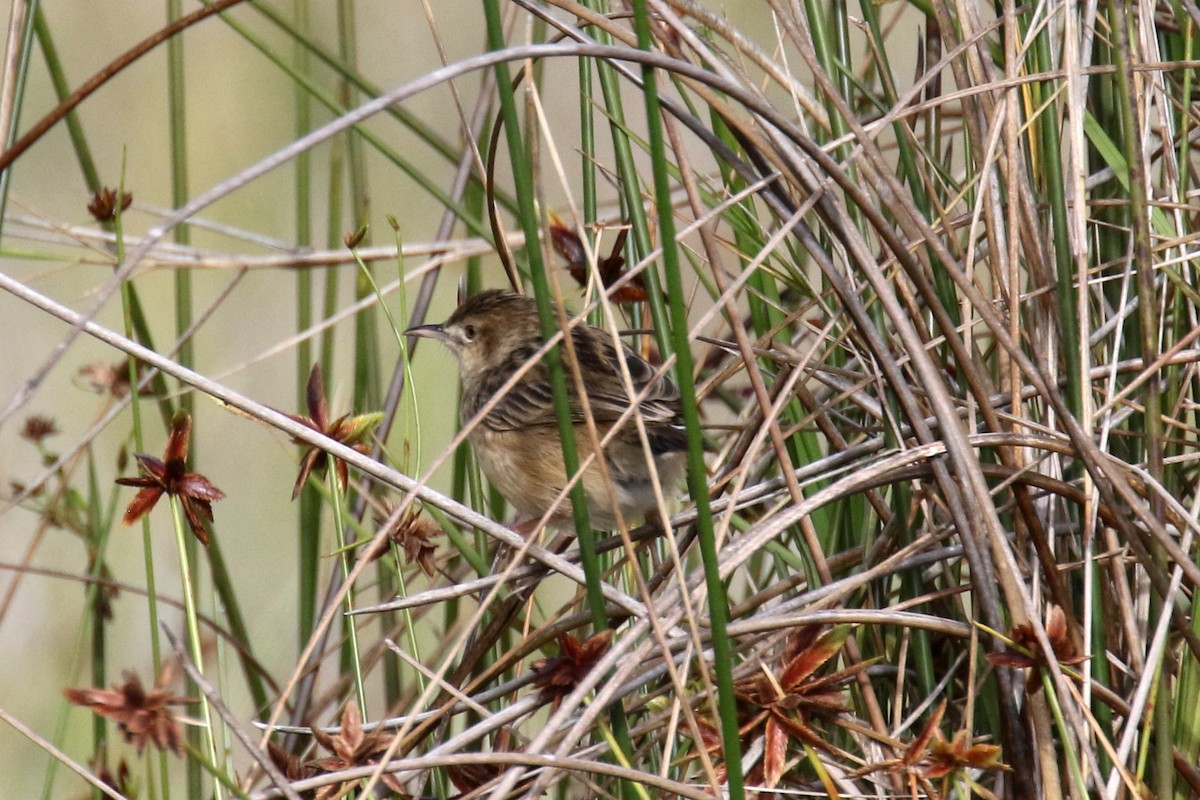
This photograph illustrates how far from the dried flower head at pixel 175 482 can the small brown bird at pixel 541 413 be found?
53.0 inches

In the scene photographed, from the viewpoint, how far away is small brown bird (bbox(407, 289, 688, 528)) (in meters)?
3.53

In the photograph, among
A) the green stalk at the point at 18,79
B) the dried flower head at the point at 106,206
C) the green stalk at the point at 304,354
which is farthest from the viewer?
the green stalk at the point at 304,354

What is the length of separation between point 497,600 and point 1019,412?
1.42 meters

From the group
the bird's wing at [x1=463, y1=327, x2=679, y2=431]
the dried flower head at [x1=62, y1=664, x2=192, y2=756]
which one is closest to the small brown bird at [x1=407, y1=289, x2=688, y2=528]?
the bird's wing at [x1=463, y1=327, x2=679, y2=431]

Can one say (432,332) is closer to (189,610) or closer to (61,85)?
(61,85)

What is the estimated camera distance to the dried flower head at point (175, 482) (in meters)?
2.12

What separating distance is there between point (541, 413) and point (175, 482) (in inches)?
76.1

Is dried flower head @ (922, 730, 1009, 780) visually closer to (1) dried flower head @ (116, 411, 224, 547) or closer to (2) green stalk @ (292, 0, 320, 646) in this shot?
(1) dried flower head @ (116, 411, 224, 547)

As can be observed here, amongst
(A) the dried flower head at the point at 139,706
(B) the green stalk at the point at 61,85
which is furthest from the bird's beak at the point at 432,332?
(A) the dried flower head at the point at 139,706

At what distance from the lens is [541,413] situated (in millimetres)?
3986

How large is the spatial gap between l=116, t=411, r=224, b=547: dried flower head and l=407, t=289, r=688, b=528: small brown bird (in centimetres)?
135

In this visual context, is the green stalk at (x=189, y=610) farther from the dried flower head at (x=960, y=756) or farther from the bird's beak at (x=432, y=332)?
the bird's beak at (x=432, y=332)

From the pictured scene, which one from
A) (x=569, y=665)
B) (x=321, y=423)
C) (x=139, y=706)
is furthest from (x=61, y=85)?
(x=569, y=665)

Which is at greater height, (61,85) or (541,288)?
(61,85)
